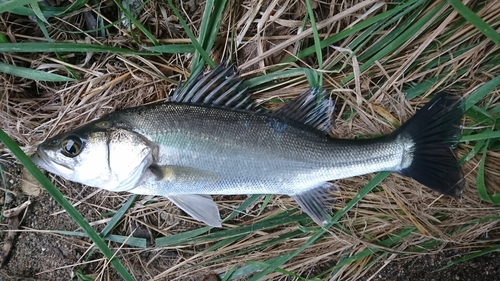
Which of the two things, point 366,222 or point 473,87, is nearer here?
point 473,87

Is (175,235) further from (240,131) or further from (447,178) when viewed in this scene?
(447,178)

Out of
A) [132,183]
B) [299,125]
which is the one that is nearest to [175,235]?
[132,183]


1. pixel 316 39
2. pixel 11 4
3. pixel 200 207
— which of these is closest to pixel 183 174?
pixel 200 207

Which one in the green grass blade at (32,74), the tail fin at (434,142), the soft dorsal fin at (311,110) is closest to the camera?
the tail fin at (434,142)

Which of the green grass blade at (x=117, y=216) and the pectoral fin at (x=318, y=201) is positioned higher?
the pectoral fin at (x=318, y=201)

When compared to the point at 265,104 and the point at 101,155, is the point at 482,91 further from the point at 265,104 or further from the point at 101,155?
the point at 101,155

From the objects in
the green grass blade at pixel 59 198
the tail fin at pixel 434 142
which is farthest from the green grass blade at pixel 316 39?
the green grass blade at pixel 59 198

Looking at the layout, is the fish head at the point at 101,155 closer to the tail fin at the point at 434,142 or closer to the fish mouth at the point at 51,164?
the fish mouth at the point at 51,164
